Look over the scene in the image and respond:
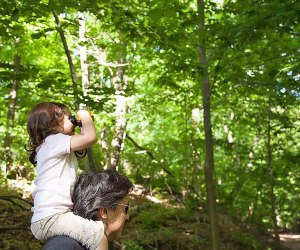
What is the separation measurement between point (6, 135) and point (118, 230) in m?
9.51

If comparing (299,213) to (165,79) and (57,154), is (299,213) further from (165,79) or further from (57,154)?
(57,154)

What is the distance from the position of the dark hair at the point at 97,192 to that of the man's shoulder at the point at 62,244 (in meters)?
0.14

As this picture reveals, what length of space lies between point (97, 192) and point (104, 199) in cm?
5

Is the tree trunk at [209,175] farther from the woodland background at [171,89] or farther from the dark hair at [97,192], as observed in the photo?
the dark hair at [97,192]

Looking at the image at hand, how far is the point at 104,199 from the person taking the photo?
5.96 ft

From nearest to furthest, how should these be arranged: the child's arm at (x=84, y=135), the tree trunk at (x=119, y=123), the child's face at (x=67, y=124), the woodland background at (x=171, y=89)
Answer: the child's arm at (x=84, y=135)
the child's face at (x=67, y=124)
the woodland background at (x=171, y=89)
the tree trunk at (x=119, y=123)

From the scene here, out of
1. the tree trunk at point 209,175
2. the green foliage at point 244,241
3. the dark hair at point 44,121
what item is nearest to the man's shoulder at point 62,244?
the dark hair at point 44,121

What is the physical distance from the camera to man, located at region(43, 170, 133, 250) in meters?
1.82

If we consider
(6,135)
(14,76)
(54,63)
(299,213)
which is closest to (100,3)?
(14,76)

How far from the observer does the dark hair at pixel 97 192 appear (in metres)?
1.82

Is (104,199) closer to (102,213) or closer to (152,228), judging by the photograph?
(102,213)

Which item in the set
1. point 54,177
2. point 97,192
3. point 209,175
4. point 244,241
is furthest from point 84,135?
point 244,241

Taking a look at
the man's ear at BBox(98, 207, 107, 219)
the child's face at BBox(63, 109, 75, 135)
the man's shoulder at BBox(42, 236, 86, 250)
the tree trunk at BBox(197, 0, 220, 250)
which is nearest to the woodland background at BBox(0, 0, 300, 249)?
the tree trunk at BBox(197, 0, 220, 250)

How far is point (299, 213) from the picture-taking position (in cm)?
2152
